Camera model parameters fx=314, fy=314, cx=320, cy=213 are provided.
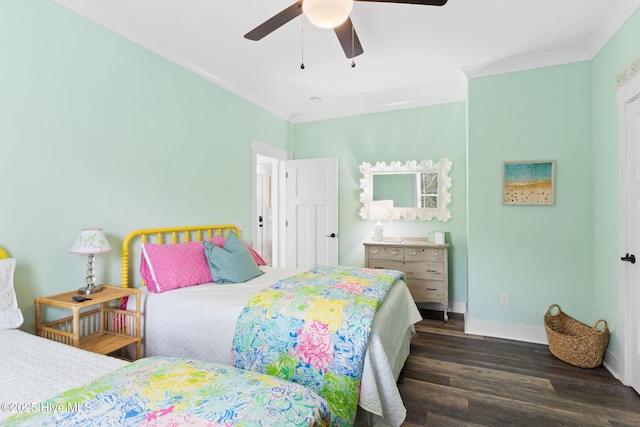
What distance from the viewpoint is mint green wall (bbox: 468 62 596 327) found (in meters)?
2.86

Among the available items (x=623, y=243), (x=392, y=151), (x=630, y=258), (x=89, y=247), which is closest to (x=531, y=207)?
(x=623, y=243)

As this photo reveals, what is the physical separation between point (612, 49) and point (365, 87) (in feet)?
7.20

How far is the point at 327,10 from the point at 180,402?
1.76 metres

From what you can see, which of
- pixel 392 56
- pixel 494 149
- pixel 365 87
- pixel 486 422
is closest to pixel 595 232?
pixel 494 149

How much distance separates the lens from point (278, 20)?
186 cm

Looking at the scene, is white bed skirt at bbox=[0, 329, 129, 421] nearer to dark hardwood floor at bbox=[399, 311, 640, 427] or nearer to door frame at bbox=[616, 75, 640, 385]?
dark hardwood floor at bbox=[399, 311, 640, 427]

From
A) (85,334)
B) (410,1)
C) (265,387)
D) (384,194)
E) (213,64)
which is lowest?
(85,334)

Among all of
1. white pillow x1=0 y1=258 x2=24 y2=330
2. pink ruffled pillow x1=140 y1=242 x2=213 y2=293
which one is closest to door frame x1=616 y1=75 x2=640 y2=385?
pink ruffled pillow x1=140 y1=242 x2=213 y2=293

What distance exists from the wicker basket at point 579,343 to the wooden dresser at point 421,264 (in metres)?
1.02

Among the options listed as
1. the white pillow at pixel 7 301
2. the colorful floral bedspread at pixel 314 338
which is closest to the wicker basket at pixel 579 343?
the colorful floral bedspread at pixel 314 338

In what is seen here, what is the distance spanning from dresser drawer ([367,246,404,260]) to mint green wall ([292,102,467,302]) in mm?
428

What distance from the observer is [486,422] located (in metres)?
1.86

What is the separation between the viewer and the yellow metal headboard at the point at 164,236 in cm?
244

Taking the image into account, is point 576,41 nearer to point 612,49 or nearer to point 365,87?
point 612,49
